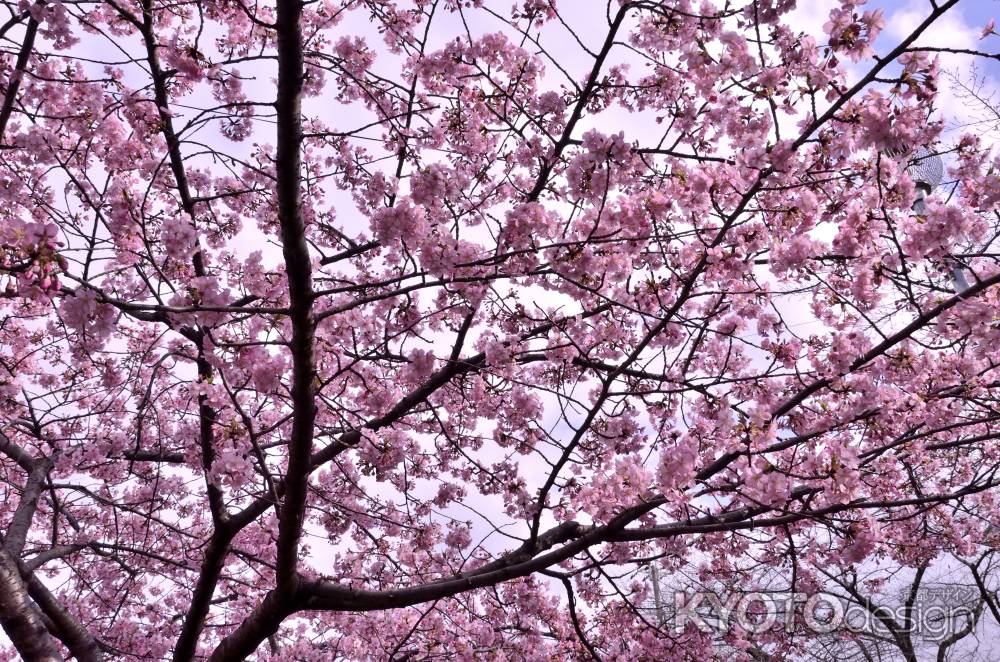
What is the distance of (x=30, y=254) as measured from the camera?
2.25 meters

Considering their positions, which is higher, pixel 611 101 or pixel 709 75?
pixel 611 101

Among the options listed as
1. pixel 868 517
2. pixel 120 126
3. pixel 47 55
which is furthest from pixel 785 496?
pixel 47 55

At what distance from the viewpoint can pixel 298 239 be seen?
10.3 feet

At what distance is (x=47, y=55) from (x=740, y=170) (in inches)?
205

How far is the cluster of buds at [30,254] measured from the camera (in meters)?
2.22

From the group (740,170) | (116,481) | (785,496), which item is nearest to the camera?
(785,496)

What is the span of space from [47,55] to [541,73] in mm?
3870

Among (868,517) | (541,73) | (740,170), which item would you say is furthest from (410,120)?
(868,517)

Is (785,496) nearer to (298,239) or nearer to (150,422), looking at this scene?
(298,239)

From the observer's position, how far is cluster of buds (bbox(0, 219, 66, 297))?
2.22 m

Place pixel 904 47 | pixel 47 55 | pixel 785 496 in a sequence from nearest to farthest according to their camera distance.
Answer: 1. pixel 904 47
2. pixel 785 496
3. pixel 47 55

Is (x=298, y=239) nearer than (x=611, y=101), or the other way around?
(x=298, y=239)

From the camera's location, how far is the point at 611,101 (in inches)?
195

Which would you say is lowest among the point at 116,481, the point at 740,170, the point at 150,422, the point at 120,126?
the point at 740,170
